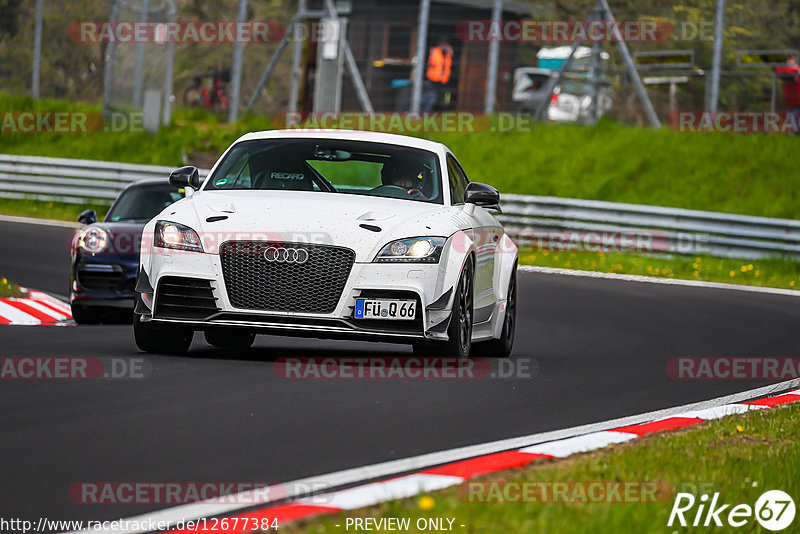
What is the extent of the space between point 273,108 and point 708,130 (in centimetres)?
1174

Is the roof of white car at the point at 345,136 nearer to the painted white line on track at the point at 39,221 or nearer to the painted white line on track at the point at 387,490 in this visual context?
the painted white line on track at the point at 387,490

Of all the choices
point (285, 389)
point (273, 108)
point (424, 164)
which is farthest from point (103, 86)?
point (285, 389)

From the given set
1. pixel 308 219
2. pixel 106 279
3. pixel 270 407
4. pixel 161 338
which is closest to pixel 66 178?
pixel 106 279

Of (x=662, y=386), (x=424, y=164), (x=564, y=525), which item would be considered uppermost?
(x=424, y=164)

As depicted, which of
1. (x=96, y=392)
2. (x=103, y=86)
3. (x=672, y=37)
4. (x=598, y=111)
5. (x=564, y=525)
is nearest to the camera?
(x=564, y=525)

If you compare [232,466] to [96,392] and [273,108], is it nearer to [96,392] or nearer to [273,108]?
[96,392]

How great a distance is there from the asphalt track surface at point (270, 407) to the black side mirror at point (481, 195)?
1.26 m

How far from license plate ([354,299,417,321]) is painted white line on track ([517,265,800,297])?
38.8 ft

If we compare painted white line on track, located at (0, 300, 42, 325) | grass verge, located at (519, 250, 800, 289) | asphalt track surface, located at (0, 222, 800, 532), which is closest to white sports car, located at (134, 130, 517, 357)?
asphalt track surface, located at (0, 222, 800, 532)

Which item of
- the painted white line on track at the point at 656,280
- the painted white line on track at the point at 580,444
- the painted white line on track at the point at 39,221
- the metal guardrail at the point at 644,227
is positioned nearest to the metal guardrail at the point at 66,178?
the metal guardrail at the point at 644,227

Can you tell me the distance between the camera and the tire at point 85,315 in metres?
13.4

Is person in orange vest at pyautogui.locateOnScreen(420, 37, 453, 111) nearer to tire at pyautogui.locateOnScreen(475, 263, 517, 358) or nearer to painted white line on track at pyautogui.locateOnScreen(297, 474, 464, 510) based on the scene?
tire at pyautogui.locateOnScreen(475, 263, 517, 358)

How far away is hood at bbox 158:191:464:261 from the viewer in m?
8.48

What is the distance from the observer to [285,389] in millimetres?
7594
